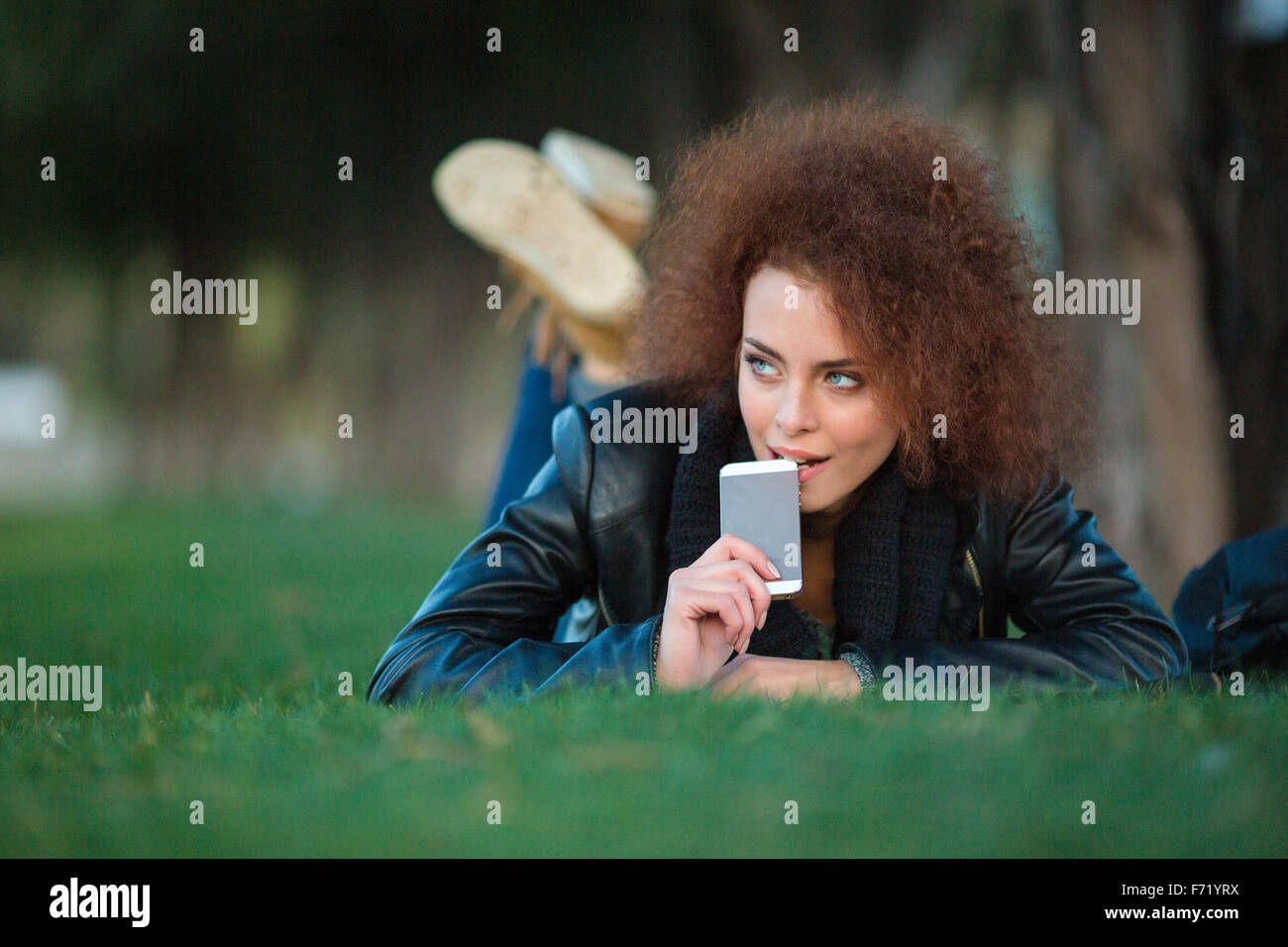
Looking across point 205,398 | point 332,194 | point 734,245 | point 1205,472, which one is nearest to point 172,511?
point 332,194

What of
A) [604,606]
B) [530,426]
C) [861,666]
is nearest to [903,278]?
[861,666]

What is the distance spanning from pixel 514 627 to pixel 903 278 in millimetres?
1491

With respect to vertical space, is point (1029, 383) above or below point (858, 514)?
above

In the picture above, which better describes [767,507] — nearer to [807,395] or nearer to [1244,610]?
[807,395]

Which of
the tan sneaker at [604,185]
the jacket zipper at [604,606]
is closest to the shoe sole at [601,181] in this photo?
the tan sneaker at [604,185]

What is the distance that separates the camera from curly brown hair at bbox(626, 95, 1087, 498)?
3.90 metres

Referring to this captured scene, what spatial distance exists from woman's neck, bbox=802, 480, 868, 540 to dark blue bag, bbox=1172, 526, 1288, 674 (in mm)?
1330

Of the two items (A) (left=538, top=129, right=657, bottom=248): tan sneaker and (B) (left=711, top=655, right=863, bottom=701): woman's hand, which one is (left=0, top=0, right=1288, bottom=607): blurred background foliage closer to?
(A) (left=538, top=129, right=657, bottom=248): tan sneaker

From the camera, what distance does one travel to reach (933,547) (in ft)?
13.5

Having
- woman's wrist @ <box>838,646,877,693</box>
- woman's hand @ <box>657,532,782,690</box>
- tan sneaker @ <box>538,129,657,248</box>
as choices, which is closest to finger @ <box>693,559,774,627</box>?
woman's hand @ <box>657,532,782,690</box>

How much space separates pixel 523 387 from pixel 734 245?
2770mm

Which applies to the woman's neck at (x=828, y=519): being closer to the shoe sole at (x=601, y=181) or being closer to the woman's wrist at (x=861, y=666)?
the woman's wrist at (x=861, y=666)
